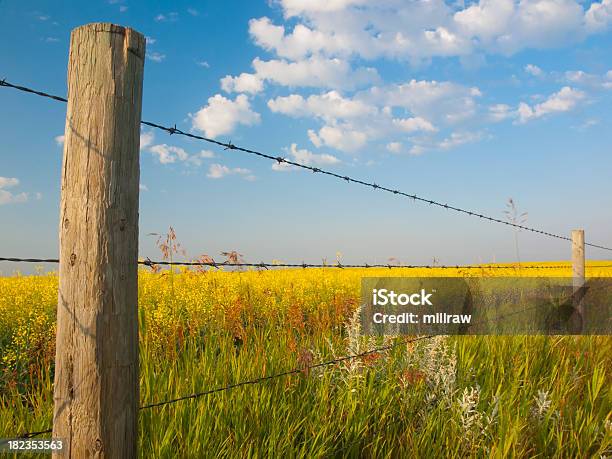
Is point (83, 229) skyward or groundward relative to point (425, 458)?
skyward

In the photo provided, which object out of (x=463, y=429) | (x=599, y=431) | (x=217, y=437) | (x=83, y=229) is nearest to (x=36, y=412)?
(x=217, y=437)

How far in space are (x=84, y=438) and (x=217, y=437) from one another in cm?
97

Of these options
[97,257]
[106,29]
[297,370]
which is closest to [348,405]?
[297,370]

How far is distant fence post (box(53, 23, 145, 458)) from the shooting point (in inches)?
70.6

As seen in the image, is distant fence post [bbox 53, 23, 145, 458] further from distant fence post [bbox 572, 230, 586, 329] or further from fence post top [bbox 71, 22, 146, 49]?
distant fence post [bbox 572, 230, 586, 329]

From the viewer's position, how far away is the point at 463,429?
3119 mm

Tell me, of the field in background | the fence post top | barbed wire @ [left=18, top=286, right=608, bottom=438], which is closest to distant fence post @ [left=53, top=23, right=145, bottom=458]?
the fence post top

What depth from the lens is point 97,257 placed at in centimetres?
179

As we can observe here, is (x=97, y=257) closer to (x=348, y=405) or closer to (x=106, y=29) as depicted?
(x=106, y=29)

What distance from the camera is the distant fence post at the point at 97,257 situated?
179cm

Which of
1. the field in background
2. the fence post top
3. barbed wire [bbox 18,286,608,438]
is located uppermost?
the fence post top

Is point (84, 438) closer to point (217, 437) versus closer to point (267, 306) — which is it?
point (217, 437)

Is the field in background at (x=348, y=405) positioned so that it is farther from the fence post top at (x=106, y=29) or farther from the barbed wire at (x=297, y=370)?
the fence post top at (x=106, y=29)

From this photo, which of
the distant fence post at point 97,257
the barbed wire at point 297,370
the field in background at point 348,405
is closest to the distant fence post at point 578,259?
the barbed wire at point 297,370
